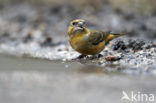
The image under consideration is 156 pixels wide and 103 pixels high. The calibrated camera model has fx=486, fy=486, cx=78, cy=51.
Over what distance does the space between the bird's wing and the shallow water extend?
0.75m

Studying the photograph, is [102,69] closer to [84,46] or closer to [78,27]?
[84,46]

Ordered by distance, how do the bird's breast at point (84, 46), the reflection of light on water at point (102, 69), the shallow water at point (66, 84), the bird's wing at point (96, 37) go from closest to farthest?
1. the shallow water at point (66, 84)
2. the reflection of light on water at point (102, 69)
3. the bird's breast at point (84, 46)
4. the bird's wing at point (96, 37)

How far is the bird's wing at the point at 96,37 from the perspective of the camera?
30.1 ft

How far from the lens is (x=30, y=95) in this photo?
20.9ft

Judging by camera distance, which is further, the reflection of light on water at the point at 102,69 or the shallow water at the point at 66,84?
the reflection of light on water at the point at 102,69

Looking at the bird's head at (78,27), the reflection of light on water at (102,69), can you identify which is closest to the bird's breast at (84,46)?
the bird's head at (78,27)

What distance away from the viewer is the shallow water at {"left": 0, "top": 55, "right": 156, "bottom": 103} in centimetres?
621

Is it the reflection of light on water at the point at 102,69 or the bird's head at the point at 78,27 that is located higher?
the bird's head at the point at 78,27

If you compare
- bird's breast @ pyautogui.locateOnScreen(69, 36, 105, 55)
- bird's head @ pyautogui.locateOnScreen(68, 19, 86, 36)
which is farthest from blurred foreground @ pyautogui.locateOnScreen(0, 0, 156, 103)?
bird's head @ pyautogui.locateOnScreen(68, 19, 86, 36)

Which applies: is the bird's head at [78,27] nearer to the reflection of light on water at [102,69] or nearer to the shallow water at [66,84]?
the shallow water at [66,84]

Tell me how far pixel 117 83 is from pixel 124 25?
6230mm

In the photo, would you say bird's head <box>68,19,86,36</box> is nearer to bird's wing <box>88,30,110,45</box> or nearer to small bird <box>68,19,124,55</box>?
small bird <box>68,19,124,55</box>

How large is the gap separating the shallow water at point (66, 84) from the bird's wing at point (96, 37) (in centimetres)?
75

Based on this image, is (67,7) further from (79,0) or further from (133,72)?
(133,72)
